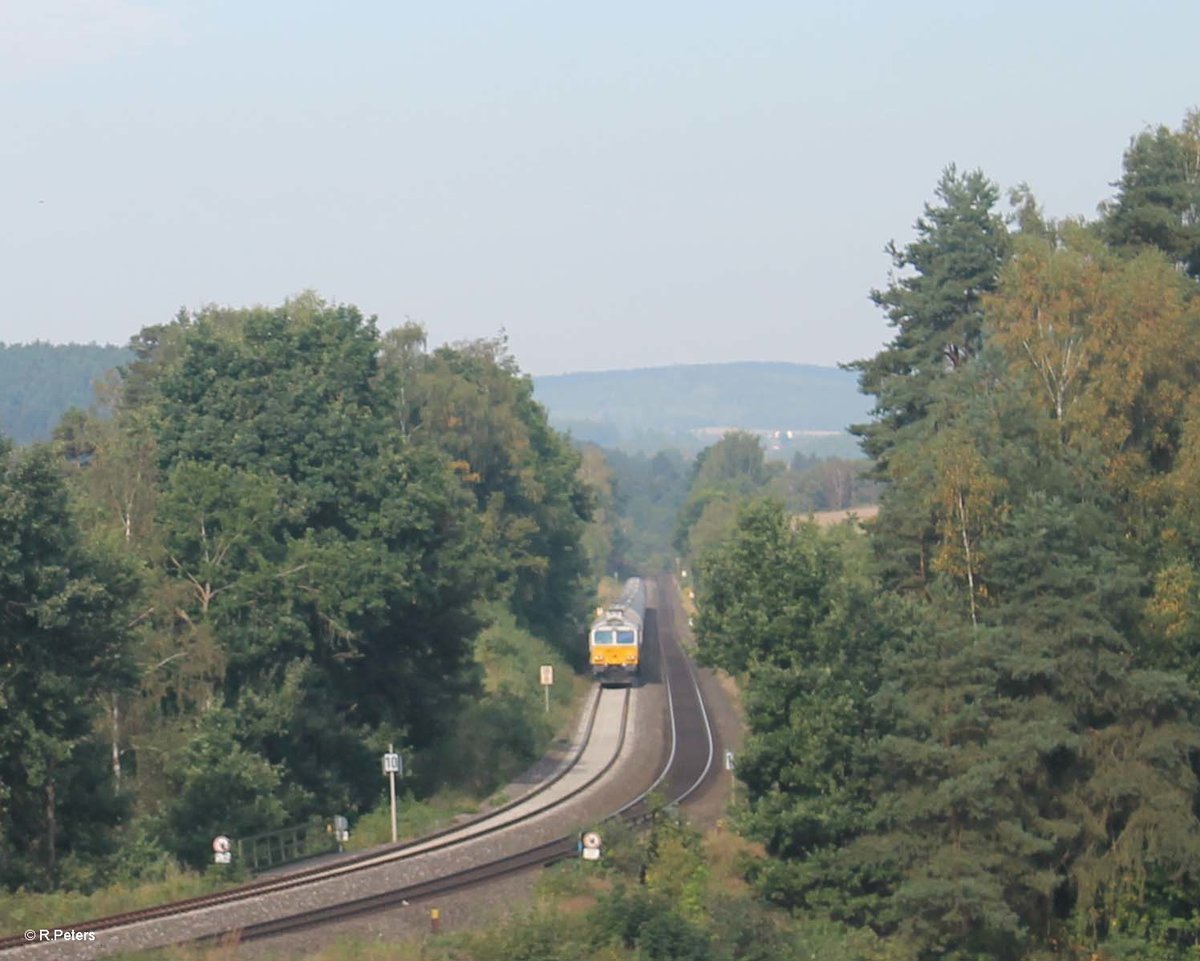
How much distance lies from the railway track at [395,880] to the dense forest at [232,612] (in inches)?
108

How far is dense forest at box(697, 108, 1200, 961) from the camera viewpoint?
1156 inches

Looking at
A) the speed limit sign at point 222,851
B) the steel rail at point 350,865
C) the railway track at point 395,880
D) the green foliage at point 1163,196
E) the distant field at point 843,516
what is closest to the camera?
the railway track at point 395,880

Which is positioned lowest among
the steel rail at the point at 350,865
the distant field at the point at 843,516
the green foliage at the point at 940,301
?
the steel rail at the point at 350,865

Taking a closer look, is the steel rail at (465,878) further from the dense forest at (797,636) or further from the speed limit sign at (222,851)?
the speed limit sign at (222,851)

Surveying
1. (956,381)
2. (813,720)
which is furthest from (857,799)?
(956,381)

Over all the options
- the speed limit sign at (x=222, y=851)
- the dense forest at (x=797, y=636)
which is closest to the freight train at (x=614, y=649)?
the dense forest at (x=797, y=636)

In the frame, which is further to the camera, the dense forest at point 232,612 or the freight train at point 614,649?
the freight train at point 614,649

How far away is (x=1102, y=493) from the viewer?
33531mm

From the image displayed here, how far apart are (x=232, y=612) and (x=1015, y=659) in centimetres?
1646

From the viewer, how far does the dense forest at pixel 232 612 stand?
27.9 m

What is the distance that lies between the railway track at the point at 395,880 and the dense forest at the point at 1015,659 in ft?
14.2

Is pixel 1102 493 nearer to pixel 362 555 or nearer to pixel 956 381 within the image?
pixel 956 381

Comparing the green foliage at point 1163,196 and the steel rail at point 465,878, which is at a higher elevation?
the green foliage at point 1163,196

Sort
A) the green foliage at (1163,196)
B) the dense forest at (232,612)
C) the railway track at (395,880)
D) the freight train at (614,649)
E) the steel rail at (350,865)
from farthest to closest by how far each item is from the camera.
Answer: the freight train at (614,649) → the green foliage at (1163,196) → the dense forest at (232,612) → the steel rail at (350,865) → the railway track at (395,880)
